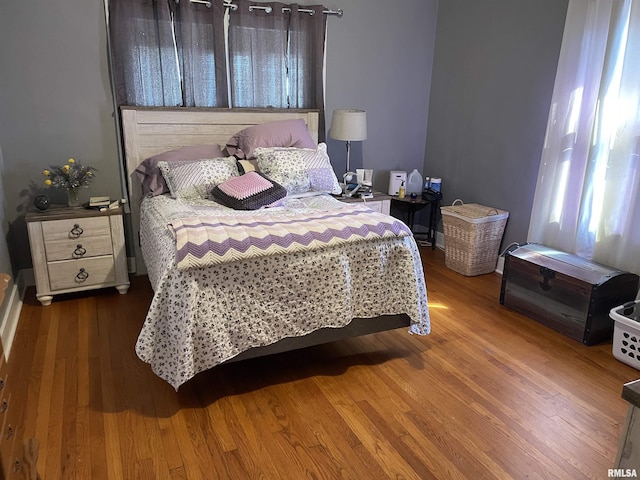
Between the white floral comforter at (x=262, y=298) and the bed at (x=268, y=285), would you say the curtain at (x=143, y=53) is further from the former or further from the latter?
the white floral comforter at (x=262, y=298)

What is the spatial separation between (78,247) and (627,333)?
333cm

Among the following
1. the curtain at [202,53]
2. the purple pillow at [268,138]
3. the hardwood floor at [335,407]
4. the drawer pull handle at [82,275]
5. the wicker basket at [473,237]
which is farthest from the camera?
the wicker basket at [473,237]

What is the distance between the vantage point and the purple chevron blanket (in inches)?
78.5

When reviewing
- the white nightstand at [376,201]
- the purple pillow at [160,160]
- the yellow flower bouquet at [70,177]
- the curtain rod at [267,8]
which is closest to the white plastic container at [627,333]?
the white nightstand at [376,201]

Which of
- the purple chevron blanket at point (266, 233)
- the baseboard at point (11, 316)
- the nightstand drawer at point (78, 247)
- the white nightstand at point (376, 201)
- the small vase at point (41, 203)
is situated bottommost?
the baseboard at point (11, 316)

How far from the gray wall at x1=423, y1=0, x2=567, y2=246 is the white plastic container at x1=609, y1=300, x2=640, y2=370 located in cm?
113

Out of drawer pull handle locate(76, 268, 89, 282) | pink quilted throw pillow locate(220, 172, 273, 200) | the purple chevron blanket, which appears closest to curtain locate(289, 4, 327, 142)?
pink quilted throw pillow locate(220, 172, 273, 200)

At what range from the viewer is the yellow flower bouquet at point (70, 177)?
310 centimetres

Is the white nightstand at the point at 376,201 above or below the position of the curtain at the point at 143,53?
below

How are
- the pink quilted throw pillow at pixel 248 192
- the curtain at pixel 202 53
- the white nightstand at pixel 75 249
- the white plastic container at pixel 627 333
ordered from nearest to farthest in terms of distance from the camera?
the white plastic container at pixel 627 333 < the pink quilted throw pillow at pixel 248 192 < the white nightstand at pixel 75 249 < the curtain at pixel 202 53

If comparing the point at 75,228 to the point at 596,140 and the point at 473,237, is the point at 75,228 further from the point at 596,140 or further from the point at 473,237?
the point at 596,140

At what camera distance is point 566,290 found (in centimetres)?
285

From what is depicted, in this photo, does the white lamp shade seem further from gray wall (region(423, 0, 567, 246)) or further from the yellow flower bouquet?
the yellow flower bouquet

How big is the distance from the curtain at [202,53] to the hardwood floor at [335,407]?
1687 mm
